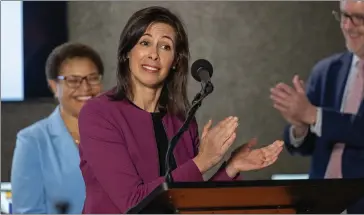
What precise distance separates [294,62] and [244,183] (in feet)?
5.89

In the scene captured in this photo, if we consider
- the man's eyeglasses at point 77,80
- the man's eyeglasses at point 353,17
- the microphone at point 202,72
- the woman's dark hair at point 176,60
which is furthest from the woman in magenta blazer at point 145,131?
the man's eyeglasses at point 353,17

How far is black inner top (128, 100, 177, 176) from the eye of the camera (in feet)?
6.14

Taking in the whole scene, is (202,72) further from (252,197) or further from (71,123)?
(71,123)

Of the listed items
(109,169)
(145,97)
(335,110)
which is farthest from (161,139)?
(335,110)

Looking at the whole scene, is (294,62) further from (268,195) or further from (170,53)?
(268,195)

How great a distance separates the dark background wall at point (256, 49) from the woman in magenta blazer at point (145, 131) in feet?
3.59

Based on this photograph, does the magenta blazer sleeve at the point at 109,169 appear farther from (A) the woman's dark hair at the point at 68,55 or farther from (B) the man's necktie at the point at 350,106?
(B) the man's necktie at the point at 350,106

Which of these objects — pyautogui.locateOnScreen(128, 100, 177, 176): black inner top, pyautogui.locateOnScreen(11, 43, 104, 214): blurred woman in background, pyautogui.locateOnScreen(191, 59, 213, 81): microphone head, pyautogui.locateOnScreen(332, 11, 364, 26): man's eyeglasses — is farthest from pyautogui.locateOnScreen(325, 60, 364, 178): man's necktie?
pyautogui.locateOnScreen(191, 59, 213, 81): microphone head

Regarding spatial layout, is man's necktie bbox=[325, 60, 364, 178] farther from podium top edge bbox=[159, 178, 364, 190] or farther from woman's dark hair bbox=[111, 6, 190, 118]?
podium top edge bbox=[159, 178, 364, 190]

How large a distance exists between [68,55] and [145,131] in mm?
1016

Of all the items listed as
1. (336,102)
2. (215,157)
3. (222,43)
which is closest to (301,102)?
(336,102)

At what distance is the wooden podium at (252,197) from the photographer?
4.76 feet

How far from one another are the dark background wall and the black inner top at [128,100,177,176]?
1.15m

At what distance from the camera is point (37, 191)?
2648 mm
